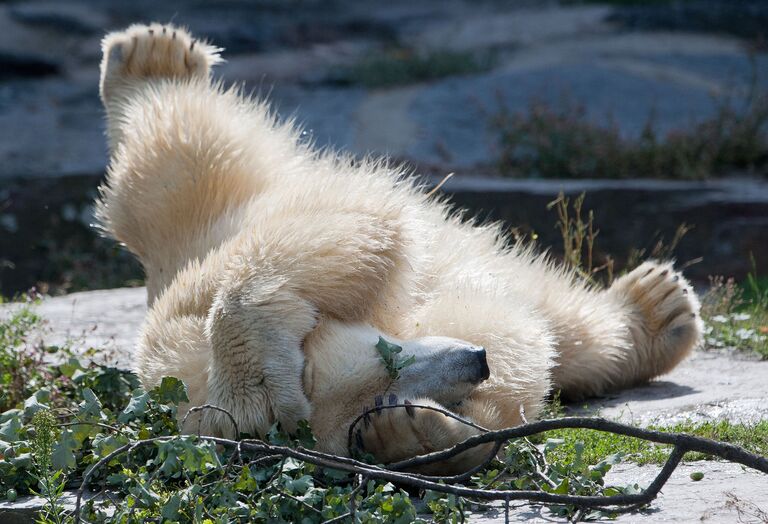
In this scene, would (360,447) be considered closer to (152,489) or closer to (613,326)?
(152,489)

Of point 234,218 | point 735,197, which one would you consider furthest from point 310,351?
point 735,197

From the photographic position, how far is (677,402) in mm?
3588

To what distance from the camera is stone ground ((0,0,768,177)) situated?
10664 millimetres

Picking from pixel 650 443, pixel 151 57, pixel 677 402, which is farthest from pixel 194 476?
pixel 151 57

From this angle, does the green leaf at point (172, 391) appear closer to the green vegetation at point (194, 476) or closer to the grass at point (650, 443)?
the green vegetation at point (194, 476)

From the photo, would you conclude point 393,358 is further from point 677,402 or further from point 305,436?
point 677,402

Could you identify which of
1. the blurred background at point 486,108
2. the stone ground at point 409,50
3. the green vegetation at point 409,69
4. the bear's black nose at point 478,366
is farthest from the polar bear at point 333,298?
the green vegetation at point 409,69

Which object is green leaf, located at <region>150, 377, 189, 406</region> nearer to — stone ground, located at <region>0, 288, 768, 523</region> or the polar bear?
the polar bear

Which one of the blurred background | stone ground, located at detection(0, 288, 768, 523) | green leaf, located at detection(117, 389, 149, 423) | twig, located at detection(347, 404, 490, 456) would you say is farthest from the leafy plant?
the blurred background

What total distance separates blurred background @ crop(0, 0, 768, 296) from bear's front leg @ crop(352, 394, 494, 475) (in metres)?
2.88

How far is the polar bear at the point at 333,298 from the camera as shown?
273 centimetres

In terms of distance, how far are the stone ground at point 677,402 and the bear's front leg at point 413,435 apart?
218 millimetres

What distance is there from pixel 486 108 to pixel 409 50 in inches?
154

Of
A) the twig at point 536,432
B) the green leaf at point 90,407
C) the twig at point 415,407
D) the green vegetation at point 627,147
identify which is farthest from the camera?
the green vegetation at point 627,147
